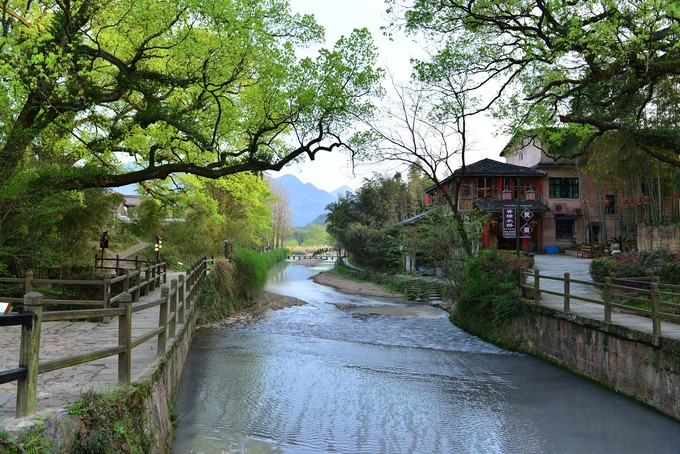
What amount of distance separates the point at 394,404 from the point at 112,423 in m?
5.61

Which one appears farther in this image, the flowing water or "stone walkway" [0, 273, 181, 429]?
the flowing water

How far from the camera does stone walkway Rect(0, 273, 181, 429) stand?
4.53m

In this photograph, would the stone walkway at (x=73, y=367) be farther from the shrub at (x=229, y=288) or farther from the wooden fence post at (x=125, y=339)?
the shrub at (x=229, y=288)

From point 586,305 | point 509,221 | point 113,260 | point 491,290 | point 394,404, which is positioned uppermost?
point 509,221

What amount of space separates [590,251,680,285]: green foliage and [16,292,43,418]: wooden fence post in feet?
49.7

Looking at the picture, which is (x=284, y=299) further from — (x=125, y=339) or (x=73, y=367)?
(x=125, y=339)

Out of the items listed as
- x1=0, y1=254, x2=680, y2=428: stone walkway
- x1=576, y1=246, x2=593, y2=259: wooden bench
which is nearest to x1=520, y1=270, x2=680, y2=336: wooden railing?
x1=0, y1=254, x2=680, y2=428: stone walkway

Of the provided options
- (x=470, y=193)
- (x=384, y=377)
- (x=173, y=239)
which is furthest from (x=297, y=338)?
(x=470, y=193)

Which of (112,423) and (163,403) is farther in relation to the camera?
(163,403)

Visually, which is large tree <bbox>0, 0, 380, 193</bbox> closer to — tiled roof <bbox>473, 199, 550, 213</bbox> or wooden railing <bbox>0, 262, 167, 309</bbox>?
wooden railing <bbox>0, 262, 167, 309</bbox>

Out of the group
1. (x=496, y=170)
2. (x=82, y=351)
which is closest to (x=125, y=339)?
(x=82, y=351)

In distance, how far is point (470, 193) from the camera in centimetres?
3356

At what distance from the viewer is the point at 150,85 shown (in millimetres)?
11750

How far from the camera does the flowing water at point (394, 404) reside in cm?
714
